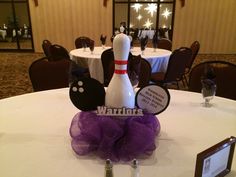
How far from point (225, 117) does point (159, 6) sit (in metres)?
6.74

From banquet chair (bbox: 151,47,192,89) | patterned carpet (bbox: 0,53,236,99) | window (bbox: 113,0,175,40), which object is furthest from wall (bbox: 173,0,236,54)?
banquet chair (bbox: 151,47,192,89)

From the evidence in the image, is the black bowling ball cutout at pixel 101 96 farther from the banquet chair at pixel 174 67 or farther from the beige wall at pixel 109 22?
the beige wall at pixel 109 22

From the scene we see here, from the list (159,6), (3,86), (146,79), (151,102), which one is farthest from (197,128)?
(159,6)

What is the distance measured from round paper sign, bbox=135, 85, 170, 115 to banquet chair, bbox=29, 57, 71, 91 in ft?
4.27

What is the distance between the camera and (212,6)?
7277 millimetres

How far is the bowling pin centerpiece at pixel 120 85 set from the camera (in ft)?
2.83

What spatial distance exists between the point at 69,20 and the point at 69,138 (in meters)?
7.16

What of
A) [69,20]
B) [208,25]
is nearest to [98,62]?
[69,20]

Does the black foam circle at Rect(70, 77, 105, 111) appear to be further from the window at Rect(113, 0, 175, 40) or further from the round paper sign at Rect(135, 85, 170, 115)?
the window at Rect(113, 0, 175, 40)

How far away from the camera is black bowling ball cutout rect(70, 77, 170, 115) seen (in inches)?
34.6

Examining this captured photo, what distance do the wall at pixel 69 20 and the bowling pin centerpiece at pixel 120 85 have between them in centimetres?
689

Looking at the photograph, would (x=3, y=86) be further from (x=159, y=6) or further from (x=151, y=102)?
(x=159, y=6)

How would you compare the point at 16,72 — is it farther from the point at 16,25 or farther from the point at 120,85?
the point at 120,85

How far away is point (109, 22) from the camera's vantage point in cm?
751
